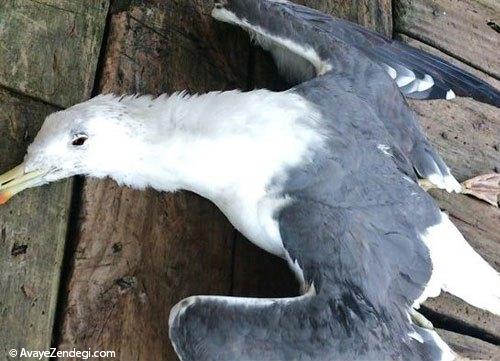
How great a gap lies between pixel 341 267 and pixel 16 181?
2.57 feet

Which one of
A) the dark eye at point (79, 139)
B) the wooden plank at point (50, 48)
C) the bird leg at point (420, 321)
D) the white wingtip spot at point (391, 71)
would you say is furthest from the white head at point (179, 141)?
the bird leg at point (420, 321)

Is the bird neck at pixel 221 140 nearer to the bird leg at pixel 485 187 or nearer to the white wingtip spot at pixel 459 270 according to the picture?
the white wingtip spot at pixel 459 270

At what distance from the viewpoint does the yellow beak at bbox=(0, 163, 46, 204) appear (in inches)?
64.4

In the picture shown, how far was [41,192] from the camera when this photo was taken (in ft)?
5.64

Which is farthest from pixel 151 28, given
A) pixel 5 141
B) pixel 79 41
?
pixel 5 141

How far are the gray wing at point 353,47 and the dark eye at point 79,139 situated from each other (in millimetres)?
535

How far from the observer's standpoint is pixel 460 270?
1.95m

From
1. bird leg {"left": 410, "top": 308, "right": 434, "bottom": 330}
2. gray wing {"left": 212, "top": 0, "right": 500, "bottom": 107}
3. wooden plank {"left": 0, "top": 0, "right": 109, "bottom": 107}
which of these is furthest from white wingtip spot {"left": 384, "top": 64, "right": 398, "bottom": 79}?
wooden plank {"left": 0, "top": 0, "right": 109, "bottom": 107}

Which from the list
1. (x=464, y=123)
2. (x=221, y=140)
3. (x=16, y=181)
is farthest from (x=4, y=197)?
(x=464, y=123)

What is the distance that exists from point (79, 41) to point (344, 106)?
0.72m

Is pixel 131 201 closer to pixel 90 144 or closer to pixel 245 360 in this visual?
pixel 90 144

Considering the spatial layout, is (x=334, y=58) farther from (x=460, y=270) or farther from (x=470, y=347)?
(x=470, y=347)

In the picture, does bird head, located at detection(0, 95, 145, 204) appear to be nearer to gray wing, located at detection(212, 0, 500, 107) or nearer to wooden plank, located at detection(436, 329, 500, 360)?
gray wing, located at detection(212, 0, 500, 107)

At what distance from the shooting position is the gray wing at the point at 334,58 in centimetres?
191
